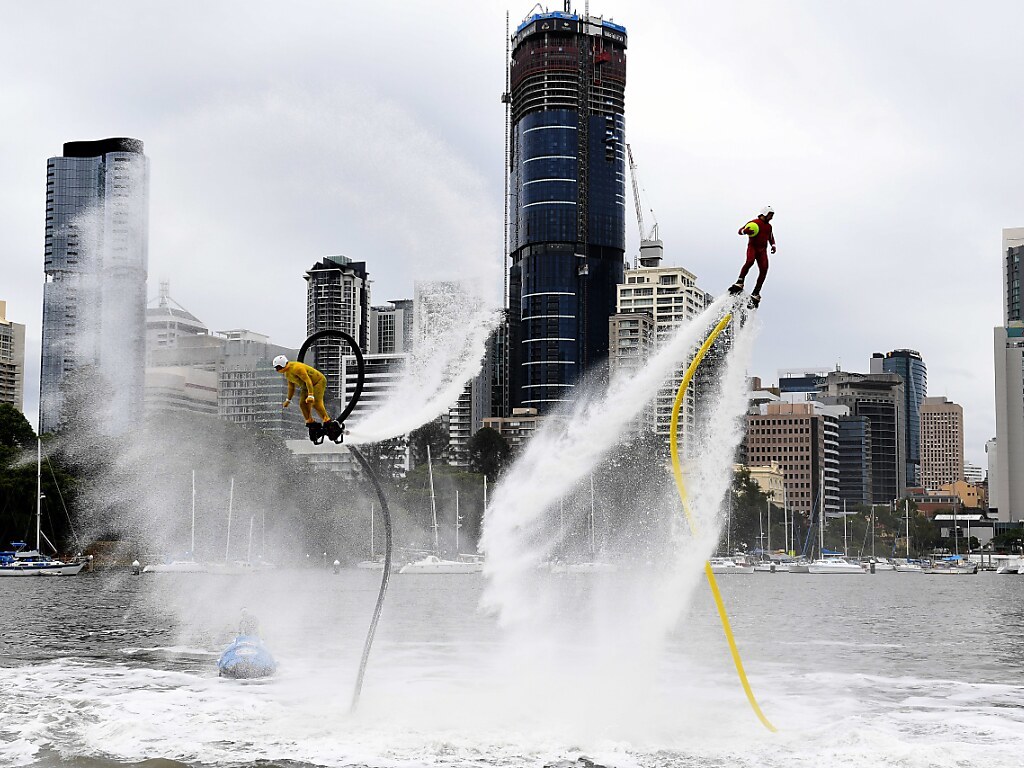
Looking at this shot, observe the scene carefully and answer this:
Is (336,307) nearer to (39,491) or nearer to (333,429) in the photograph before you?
(39,491)

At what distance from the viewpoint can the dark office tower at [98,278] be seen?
309 ft

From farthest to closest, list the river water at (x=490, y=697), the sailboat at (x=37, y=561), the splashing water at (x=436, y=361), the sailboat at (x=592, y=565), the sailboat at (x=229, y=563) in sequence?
the sailboat at (x=592, y=565)
the sailboat at (x=229, y=563)
the sailboat at (x=37, y=561)
the splashing water at (x=436, y=361)
the river water at (x=490, y=697)

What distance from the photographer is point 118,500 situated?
137125mm

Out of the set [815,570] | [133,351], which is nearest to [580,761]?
[133,351]

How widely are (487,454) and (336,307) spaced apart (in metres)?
82.8

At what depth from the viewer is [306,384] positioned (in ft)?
79.8

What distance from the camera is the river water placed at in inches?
1065

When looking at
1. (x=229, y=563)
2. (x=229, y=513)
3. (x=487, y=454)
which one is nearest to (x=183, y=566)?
(x=229, y=563)

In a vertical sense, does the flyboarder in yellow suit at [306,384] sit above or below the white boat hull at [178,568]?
above

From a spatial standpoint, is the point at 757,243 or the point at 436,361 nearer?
the point at 757,243

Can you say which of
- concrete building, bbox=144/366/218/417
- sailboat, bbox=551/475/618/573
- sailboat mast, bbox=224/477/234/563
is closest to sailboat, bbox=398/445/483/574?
sailboat, bbox=551/475/618/573

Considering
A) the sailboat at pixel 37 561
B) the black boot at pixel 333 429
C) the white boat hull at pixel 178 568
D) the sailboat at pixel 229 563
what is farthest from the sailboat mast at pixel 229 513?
the black boot at pixel 333 429

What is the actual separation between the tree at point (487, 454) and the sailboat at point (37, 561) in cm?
5960

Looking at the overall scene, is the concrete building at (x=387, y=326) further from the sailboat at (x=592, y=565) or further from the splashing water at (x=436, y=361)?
the sailboat at (x=592, y=565)
